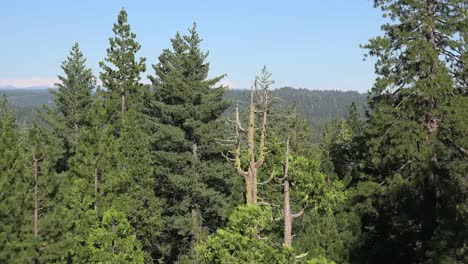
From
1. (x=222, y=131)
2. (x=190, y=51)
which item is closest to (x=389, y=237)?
(x=222, y=131)

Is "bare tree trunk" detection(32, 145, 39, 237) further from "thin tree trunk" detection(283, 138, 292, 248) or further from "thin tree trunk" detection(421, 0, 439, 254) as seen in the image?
"thin tree trunk" detection(421, 0, 439, 254)

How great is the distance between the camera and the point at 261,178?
21656 millimetres

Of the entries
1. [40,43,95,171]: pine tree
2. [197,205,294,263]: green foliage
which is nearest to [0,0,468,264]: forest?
[197,205,294,263]: green foliage

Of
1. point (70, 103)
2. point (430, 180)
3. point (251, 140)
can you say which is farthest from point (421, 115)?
point (70, 103)

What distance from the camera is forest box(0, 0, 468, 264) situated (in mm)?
12688

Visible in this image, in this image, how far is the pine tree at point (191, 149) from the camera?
2795 cm

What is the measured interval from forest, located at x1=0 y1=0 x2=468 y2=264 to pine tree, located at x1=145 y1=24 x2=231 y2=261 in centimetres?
8

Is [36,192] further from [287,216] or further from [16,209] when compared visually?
[287,216]

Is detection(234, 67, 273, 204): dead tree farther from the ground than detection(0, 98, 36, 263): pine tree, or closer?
farther from the ground

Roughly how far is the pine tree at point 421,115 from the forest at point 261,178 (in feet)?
0.18

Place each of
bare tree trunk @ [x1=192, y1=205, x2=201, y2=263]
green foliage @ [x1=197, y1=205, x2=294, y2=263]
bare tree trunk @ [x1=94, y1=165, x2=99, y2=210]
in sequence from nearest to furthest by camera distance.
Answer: green foliage @ [x1=197, y1=205, x2=294, y2=263], bare tree trunk @ [x1=94, y1=165, x2=99, y2=210], bare tree trunk @ [x1=192, y1=205, x2=201, y2=263]

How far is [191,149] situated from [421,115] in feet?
43.1

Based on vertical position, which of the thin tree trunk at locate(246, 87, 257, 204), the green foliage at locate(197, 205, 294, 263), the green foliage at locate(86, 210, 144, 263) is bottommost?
the green foliage at locate(86, 210, 144, 263)

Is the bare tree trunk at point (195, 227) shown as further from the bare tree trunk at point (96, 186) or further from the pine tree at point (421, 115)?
the pine tree at point (421, 115)
